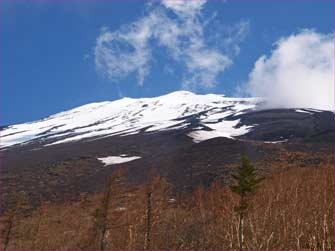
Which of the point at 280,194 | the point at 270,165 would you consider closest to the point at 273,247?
the point at 280,194

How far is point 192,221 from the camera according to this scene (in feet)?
212

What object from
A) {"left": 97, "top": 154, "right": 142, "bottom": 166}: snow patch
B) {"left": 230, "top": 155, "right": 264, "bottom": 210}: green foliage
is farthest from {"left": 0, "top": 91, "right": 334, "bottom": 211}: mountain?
{"left": 230, "top": 155, "right": 264, "bottom": 210}: green foliage

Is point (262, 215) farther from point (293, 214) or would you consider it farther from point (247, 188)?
point (247, 188)

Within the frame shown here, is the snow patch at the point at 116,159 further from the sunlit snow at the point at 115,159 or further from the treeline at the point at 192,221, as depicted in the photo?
the treeline at the point at 192,221

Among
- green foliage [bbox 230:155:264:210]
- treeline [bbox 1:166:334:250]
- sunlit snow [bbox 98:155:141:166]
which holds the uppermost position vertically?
sunlit snow [bbox 98:155:141:166]

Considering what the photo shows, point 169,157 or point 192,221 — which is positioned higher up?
point 169,157

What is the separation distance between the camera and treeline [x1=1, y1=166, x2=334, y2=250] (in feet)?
166

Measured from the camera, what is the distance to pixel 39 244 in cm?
6384

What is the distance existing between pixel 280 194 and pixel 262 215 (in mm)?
7589

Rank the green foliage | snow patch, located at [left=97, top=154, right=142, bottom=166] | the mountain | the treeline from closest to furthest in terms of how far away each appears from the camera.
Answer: the green foliage
the treeline
the mountain
snow patch, located at [left=97, top=154, right=142, bottom=166]

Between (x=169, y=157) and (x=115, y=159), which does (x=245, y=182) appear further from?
(x=115, y=159)

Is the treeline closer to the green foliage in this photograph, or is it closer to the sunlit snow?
the green foliage

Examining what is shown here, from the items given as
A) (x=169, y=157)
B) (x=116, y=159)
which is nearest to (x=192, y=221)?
(x=169, y=157)

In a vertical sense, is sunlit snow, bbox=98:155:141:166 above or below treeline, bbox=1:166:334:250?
above
